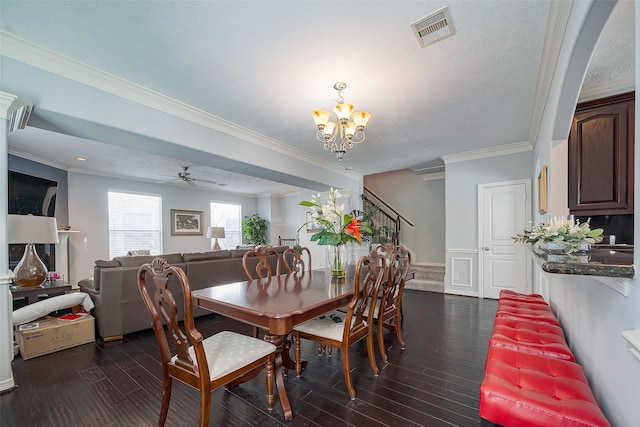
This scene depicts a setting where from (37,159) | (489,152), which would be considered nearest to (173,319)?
(489,152)

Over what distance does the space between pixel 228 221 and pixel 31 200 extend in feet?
16.1

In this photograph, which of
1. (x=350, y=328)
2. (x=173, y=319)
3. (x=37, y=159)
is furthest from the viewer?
(x=37, y=159)

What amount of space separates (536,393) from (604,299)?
523 millimetres

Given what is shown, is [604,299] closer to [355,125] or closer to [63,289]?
[355,125]

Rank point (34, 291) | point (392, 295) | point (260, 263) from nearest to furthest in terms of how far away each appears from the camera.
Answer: point (392, 295) < point (260, 263) < point (34, 291)

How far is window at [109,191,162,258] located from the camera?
663 cm

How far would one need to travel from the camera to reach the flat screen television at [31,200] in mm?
4484

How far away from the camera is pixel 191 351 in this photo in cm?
176

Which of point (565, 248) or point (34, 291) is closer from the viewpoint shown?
point (565, 248)

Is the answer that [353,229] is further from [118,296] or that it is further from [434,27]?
[118,296]

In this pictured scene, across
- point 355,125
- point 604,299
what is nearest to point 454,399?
point 604,299

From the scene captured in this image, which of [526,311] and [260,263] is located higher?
[260,263]

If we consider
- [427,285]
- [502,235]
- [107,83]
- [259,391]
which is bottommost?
[427,285]

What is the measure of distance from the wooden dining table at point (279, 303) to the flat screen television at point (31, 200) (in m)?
4.79
